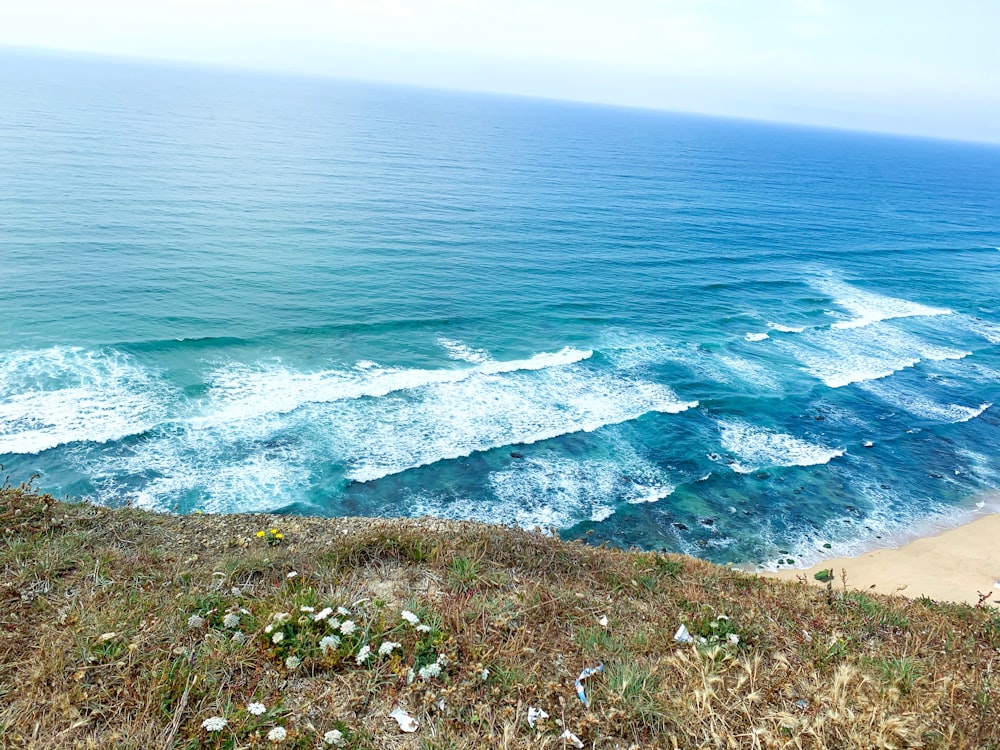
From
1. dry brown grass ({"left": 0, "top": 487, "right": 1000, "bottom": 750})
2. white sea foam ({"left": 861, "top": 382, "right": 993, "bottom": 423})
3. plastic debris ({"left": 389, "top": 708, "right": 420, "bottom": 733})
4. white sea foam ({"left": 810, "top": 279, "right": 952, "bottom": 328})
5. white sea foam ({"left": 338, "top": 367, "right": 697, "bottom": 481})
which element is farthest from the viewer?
white sea foam ({"left": 810, "top": 279, "right": 952, "bottom": 328})

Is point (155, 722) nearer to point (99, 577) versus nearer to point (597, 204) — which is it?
point (99, 577)

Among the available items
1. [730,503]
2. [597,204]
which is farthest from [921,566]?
[597,204]

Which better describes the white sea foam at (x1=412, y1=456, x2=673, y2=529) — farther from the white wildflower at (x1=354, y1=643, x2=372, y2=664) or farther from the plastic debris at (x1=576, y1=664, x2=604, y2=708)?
the white wildflower at (x1=354, y1=643, x2=372, y2=664)

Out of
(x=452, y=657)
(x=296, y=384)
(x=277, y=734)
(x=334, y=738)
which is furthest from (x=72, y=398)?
(x=334, y=738)

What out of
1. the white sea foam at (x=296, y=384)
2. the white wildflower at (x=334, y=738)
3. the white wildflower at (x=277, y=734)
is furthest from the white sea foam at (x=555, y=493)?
the white wildflower at (x=277, y=734)

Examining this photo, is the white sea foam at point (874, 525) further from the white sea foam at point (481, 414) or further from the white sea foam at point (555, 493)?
the white sea foam at point (481, 414)

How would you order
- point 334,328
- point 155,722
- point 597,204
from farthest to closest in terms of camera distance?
1. point 597,204
2. point 334,328
3. point 155,722

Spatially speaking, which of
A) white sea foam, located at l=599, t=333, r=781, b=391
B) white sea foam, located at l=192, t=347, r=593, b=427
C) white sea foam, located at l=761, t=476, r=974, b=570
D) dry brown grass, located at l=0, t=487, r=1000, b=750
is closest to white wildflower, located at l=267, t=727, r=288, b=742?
dry brown grass, located at l=0, t=487, r=1000, b=750

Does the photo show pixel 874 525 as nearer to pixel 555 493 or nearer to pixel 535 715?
pixel 555 493
